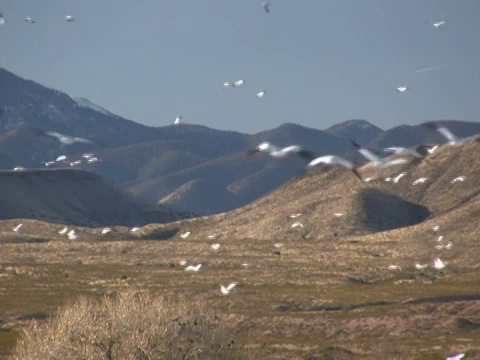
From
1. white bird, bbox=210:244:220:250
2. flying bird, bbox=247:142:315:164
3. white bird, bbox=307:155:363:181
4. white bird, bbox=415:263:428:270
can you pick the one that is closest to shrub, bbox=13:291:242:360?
flying bird, bbox=247:142:315:164

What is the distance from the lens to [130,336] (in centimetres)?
7181

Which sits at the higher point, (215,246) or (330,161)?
(330,161)

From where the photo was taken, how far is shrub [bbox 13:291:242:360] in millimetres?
70812

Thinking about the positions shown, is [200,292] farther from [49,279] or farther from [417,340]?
[417,340]

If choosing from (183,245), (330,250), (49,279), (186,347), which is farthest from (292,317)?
(183,245)

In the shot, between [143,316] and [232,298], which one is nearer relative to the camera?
[143,316]

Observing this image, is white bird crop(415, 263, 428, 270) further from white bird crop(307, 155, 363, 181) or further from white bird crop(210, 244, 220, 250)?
white bird crop(307, 155, 363, 181)

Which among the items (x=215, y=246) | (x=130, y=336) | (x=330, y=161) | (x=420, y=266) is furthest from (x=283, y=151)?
(x=215, y=246)

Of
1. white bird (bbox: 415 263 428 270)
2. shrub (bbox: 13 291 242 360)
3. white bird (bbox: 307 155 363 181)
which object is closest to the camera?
white bird (bbox: 307 155 363 181)

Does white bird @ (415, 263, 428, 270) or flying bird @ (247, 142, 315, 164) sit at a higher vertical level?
flying bird @ (247, 142, 315, 164)

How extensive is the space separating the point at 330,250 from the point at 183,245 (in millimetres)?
24086

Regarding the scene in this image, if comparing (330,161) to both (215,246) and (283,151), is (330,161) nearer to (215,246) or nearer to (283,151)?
(283,151)

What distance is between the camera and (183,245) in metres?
178

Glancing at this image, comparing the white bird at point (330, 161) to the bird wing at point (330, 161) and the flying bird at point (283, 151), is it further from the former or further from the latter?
the flying bird at point (283, 151)
